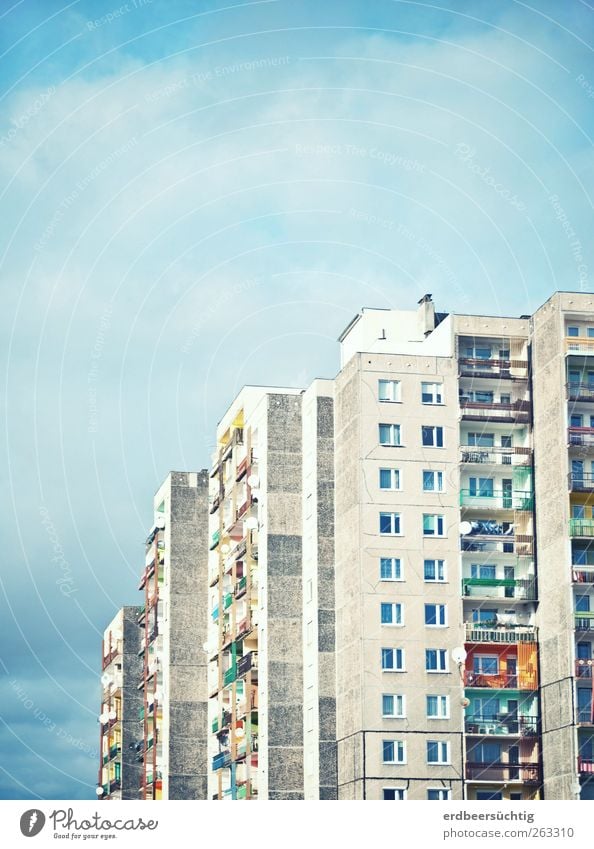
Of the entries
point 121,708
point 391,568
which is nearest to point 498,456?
point 391,568

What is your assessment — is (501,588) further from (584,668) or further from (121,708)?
(121,708)

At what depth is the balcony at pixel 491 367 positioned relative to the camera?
9644 cm

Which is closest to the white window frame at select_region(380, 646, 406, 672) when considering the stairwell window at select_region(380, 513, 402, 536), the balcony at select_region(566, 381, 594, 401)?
the stairwell window at select_region(380, 513, 402, 536)

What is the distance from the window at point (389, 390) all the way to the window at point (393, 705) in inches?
669

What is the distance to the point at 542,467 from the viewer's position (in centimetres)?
9212

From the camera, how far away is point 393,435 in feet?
309

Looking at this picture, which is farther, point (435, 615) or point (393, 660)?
point (435, 615)

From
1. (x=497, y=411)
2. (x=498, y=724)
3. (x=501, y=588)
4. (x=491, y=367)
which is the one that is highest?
(x=491, y=367)

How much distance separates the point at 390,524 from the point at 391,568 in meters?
2.52

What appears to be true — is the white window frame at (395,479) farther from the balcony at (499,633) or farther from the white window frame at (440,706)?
the white window frame at (440,706)

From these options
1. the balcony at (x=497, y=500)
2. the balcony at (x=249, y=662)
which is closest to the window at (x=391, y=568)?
the balcony at (x=497, y=500)
